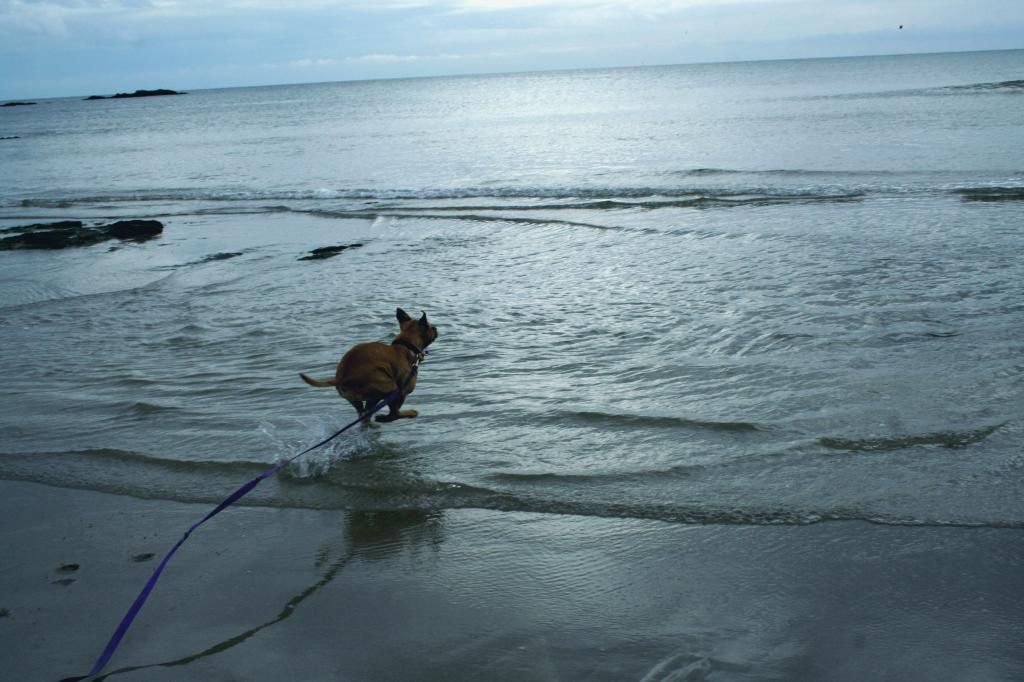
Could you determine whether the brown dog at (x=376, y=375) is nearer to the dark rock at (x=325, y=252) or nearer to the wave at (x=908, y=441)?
the wave at (x=908, y=441)

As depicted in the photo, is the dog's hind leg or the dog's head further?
the dog's head

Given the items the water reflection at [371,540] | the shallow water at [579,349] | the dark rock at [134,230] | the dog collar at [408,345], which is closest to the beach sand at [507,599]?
the water reflection at [371,540]

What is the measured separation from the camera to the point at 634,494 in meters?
4.76

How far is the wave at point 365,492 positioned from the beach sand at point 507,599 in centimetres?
12

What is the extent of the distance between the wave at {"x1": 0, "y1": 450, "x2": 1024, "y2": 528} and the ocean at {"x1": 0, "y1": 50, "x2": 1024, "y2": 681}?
21mm

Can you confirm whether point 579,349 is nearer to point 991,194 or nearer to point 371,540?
point 371,540

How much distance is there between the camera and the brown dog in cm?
543

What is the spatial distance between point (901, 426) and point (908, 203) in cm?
1215

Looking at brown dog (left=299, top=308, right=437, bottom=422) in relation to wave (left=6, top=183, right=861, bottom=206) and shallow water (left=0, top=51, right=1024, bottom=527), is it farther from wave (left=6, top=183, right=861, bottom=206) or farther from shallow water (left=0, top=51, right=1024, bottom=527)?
wave (left=6, top=183, right=861, bottom=206)

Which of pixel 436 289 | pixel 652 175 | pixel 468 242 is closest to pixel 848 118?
pixel 652 175

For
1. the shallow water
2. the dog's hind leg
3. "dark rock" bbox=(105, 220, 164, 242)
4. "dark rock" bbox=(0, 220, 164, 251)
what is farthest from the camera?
"dark rock" bbox=(105, 220, 164, 242)

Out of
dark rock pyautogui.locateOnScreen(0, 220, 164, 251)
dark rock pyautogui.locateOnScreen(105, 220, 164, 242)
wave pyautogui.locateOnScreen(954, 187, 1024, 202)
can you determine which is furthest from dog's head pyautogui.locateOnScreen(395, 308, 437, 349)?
wave pyautogui.locateOnScreen(954, 187, 1024, 202)

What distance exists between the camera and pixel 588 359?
7.56 m

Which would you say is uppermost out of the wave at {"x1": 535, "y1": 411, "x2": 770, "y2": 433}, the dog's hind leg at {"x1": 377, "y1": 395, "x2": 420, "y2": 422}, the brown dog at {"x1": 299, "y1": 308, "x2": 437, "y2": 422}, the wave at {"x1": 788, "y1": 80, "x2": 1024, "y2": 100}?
the wave at {"x1": 788, "y1": 80, "x2": 1024, "y2": 100}
